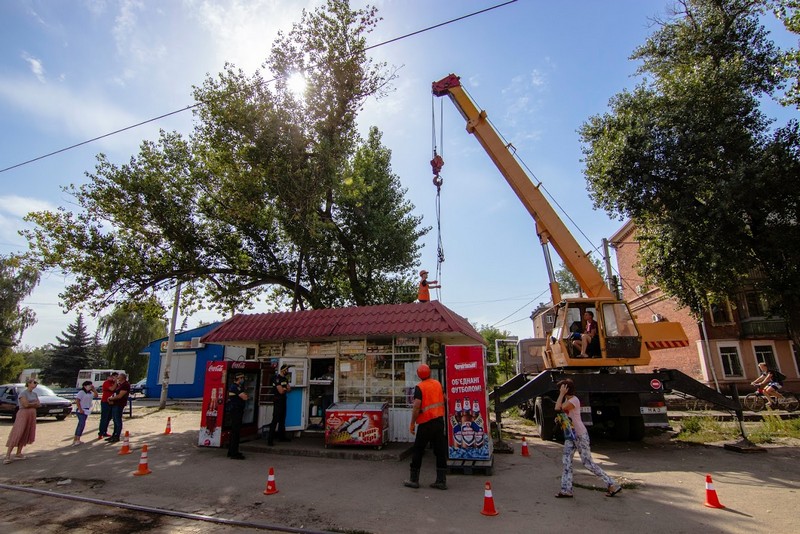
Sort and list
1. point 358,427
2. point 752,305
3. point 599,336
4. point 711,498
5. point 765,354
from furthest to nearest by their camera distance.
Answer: point 752,305, point 765,354, point 599,336, point 358,427, point 711,498

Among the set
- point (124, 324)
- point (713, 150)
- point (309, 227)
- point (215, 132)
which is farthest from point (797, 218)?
point (124, 324)

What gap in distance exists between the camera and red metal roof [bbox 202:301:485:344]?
10289 mm

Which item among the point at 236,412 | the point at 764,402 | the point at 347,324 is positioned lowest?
the point at 764,402

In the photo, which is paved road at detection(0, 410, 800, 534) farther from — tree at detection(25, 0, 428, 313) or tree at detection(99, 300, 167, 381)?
tree at detection(99, 300, 167, 381)

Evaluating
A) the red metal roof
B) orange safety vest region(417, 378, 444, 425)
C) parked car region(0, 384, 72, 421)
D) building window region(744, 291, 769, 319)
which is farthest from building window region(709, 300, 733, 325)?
parked car region(0, 384, 72, 421)

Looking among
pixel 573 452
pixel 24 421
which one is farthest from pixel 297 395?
pixel 573 452

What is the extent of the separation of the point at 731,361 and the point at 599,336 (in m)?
19.5

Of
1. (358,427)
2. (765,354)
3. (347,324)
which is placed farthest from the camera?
(765,354)

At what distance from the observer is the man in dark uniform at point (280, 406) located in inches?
406

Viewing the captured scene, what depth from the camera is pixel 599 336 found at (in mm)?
10094

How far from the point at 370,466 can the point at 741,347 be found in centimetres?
2495

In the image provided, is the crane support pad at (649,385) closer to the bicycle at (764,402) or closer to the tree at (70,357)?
the bicycle at (764,402)

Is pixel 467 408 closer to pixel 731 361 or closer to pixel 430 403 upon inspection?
pixel 430 403

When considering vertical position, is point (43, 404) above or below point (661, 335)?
below
